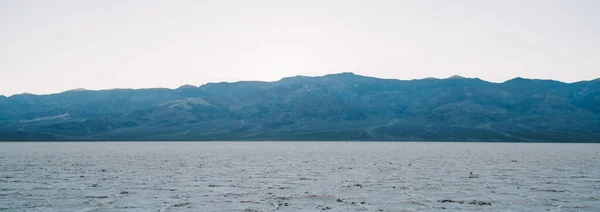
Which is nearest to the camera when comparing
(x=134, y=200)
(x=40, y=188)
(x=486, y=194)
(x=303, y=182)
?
(x=134, y=200)

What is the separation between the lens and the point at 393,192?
3362cm

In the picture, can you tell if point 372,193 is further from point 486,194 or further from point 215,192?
point 215,192

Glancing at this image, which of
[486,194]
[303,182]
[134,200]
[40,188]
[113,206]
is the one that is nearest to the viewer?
[113,206]

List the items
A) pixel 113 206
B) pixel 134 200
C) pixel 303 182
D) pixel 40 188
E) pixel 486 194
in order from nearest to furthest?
pixel 113 206
pixel 134 200
pixel 486 194
pixel 40 188
pixel 303 182

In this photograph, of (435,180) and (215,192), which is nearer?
(215,192)

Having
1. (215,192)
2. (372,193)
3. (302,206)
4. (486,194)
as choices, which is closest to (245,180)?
(215,192)

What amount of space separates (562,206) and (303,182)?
18269 mm

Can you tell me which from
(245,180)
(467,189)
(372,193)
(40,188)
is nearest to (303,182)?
(245,180)

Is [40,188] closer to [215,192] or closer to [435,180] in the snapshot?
[215,192]

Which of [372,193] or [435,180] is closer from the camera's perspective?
[372,193]

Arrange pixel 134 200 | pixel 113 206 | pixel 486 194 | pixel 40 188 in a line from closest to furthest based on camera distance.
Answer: pixel 113 206 < pixel 134 200 < pixel 486 194 < pixel 40 188

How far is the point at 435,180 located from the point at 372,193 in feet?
36.3

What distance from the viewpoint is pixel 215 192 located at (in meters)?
33.3


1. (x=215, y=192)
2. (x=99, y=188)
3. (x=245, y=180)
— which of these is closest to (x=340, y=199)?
(x=215, y=192)
